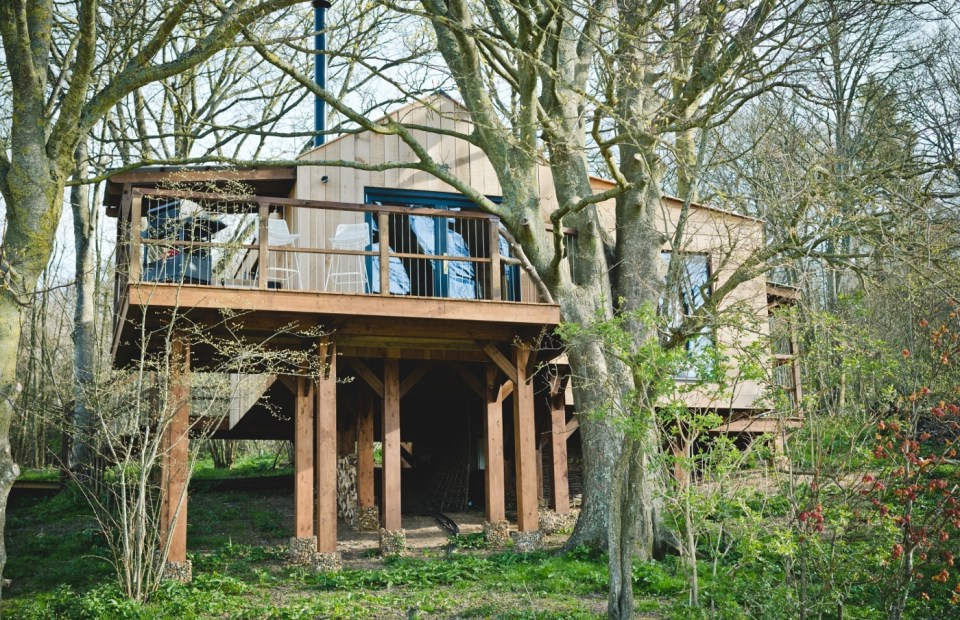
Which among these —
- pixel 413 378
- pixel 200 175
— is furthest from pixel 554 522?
pixel 200 175

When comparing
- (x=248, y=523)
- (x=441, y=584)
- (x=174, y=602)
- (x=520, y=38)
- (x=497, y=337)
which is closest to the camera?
(x=174, y=602)

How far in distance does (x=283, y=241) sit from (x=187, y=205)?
1345 mm

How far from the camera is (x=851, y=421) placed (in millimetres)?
8102

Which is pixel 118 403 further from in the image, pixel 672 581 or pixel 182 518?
pixel 672 581

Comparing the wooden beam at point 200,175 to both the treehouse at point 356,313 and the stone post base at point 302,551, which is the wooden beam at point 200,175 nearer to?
the treehouse at point 356,313

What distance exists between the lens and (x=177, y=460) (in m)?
10.5

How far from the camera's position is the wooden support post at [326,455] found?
36.3 ft

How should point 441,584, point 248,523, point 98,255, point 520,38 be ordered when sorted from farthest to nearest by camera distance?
1. point 248,523
2. point 98,255
3. point 520,38
4. point 441,584

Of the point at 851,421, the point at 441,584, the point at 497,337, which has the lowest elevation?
the point at 441,584

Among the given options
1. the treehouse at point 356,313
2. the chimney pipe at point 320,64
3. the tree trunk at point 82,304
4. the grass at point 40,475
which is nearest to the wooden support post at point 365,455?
the treehouse at point 356,313

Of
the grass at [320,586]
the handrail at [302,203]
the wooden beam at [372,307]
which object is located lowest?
the grass at [320,586]

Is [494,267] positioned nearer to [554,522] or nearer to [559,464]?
[559,464]

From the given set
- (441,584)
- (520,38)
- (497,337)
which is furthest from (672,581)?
(520,38)

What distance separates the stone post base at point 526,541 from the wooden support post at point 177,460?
13.1ft
